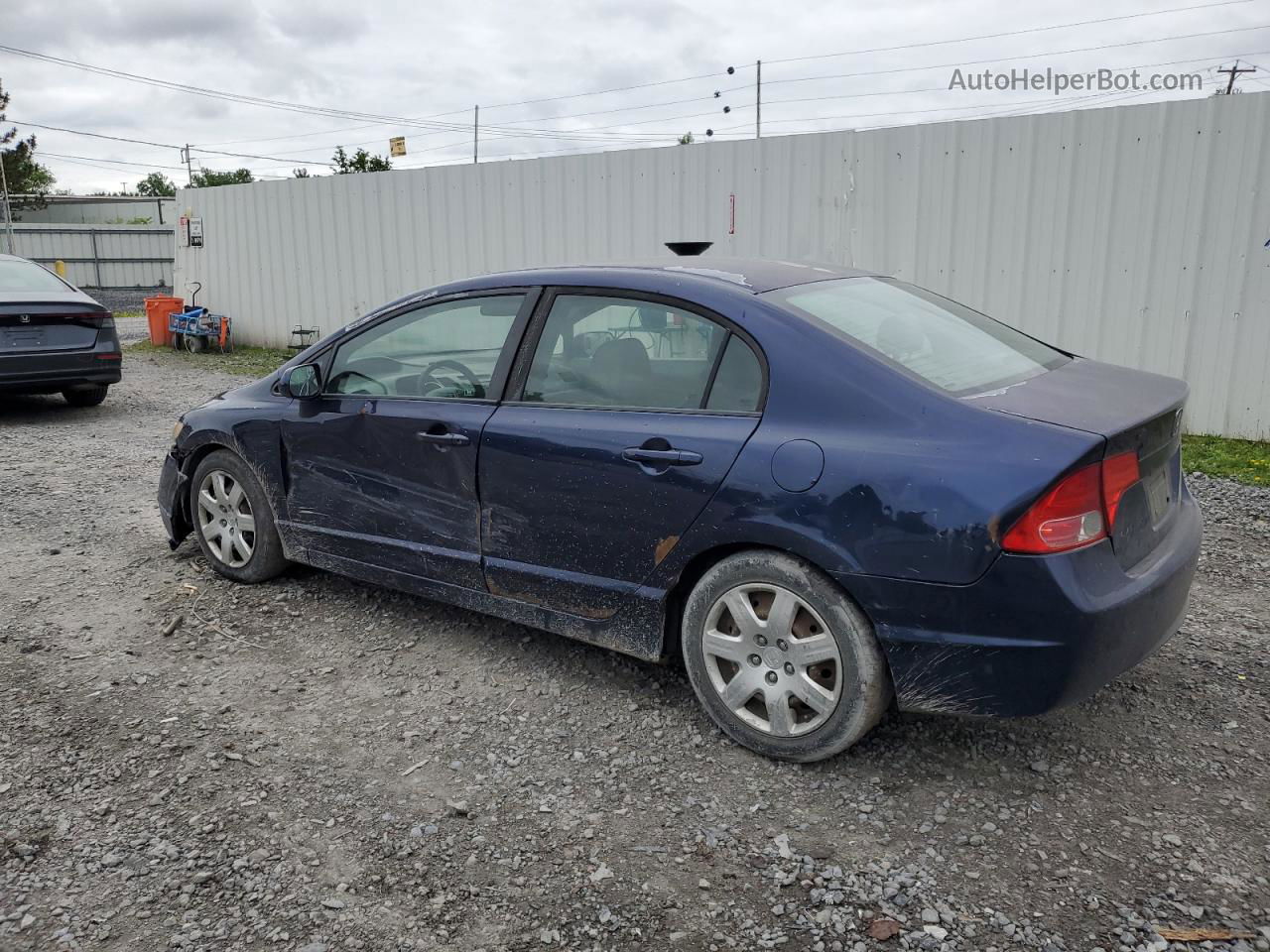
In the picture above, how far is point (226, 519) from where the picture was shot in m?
4.99

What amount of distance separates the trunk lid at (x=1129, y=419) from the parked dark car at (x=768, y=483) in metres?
0.01

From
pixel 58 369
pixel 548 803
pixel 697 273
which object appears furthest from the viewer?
pixel 58 369

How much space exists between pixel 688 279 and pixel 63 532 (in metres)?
4.37

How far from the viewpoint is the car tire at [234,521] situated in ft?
15.8

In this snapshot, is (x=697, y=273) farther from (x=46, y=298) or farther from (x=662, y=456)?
(x=46, y=298)

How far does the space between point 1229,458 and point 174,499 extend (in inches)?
268

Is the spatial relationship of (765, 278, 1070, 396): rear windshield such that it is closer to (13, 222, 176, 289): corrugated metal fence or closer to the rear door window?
the rear door window

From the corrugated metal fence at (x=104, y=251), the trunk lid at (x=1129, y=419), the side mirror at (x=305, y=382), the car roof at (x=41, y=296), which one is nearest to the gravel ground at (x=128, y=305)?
the corrugated metal fence at (x=104, y=251)

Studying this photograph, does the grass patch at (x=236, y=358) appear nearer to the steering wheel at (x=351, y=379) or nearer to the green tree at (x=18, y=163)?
the steering wheel at (x=351, y=379)

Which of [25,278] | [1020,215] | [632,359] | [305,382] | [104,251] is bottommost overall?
[305,382]

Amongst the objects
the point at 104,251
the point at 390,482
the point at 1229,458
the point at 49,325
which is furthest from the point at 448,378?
the point at 104,251

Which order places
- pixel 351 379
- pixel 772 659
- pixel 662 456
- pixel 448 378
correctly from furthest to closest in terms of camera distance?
pixel 351 379, pixel 448 378, pixel 662 456, pixel 772 659

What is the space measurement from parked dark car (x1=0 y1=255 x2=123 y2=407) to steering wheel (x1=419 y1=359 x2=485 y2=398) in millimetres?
6785

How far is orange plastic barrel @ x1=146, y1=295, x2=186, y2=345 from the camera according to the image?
15753 mm
